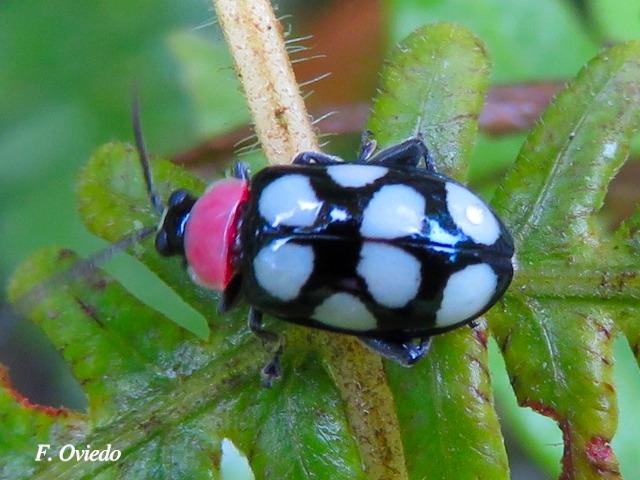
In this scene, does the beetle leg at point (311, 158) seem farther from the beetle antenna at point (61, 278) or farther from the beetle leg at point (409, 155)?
the beetle antenna at point (61, 278)

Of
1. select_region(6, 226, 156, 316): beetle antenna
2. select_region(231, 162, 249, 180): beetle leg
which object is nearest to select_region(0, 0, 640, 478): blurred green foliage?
select_region(231, 162, 249, 180): beetle leg

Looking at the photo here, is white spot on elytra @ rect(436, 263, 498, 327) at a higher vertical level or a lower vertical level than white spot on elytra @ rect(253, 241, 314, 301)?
lower

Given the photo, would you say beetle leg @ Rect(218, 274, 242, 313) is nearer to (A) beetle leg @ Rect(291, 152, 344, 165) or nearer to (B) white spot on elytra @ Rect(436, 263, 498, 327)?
(A) beetle leg @ Rect(291, 152, 344, 165)

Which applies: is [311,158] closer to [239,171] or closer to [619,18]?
[239,171]

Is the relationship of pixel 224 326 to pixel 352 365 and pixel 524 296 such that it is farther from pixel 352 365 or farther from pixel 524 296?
pixel 524 296

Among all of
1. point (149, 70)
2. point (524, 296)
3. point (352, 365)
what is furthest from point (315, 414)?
point (149, 70)
